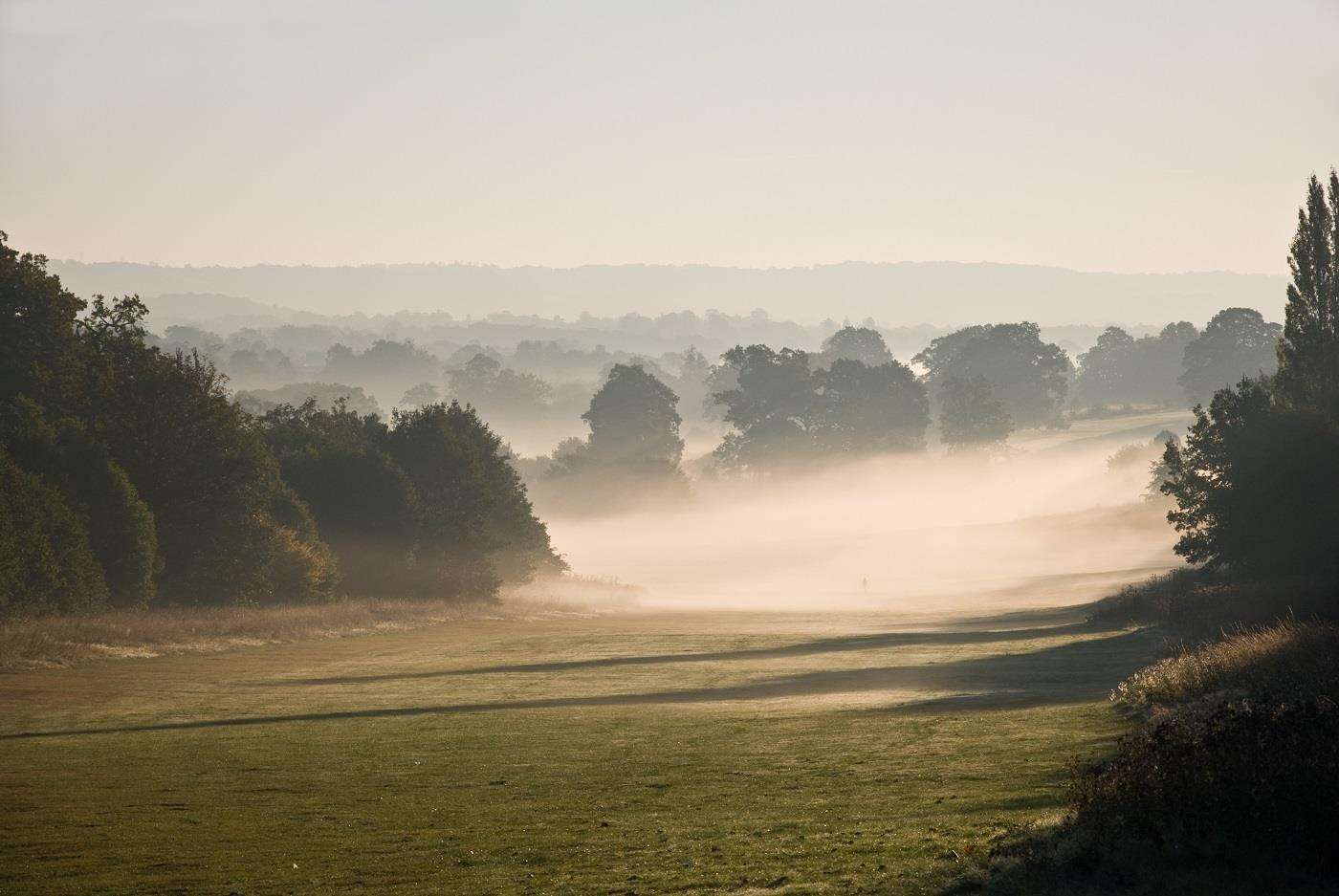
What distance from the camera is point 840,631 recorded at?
59.7 m

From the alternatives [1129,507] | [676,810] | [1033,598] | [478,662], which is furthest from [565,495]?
[676,810]

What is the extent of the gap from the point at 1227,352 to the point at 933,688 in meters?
171

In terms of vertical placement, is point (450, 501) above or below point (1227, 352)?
below

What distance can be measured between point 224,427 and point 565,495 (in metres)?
100

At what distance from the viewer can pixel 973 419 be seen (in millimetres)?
172000

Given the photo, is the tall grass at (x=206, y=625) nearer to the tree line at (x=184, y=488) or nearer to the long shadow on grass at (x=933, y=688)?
the tree line at (x=184, y=488)

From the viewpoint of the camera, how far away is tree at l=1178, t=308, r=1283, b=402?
185 m

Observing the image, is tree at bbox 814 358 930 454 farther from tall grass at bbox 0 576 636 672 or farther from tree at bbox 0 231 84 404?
tree at bbox 0 231 84 404

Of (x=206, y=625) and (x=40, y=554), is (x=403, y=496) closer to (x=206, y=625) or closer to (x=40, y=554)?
(x=206, y=625)

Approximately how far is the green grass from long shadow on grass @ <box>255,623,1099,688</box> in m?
0.50

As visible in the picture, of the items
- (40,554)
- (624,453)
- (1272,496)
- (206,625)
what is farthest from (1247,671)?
(624,453)

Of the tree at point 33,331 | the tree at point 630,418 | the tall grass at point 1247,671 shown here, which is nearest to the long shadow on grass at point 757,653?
the tall grass at point 1247,671

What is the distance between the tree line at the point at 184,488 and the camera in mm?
49688

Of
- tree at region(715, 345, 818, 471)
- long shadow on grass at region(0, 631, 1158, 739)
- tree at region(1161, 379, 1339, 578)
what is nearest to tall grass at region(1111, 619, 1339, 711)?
long shadow on grass at region(0, 631, 1158, 739)
